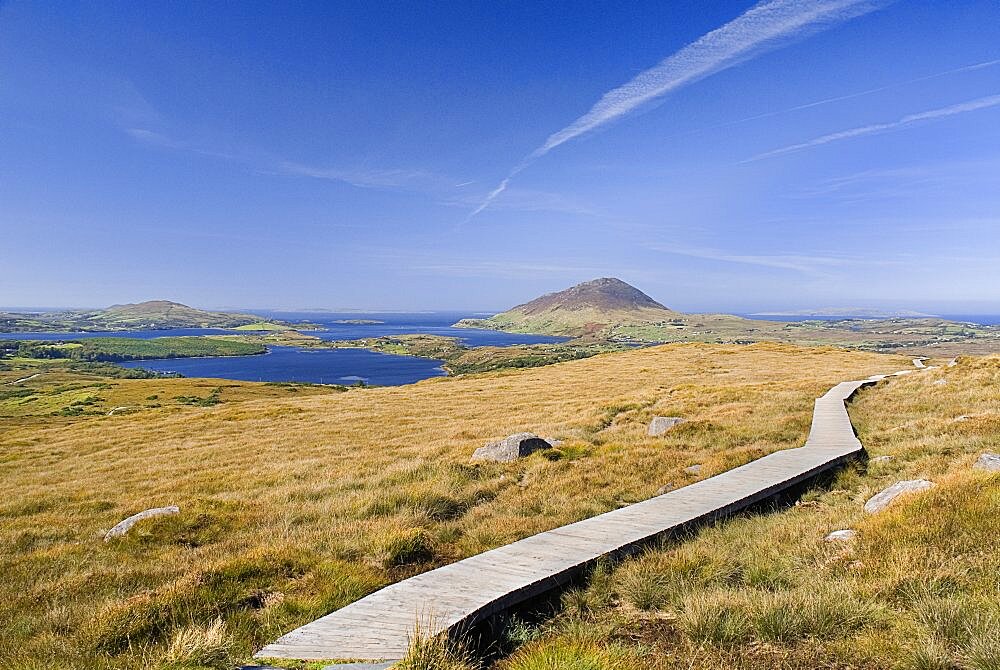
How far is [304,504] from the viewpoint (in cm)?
1328

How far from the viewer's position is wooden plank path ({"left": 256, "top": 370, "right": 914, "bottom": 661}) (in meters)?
5.86

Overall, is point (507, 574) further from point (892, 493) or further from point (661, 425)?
point (661, 425)

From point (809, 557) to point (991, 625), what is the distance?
8.97 ft

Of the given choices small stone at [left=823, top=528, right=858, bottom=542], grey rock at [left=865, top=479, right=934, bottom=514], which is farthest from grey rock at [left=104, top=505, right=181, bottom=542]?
grey rock at [left=865, top=479, right=934, bottom=514]

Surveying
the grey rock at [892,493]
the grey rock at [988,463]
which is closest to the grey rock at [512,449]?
the grey rock at [892,493]

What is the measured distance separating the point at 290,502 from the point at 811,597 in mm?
12137

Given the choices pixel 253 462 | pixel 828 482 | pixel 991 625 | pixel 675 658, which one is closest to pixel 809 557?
pixel 991 625

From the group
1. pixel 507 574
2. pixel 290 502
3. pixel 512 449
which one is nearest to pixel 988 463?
pixel 507 574

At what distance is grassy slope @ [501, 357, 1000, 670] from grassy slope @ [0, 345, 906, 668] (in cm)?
334

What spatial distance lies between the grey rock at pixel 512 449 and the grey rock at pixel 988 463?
1101 centimetres

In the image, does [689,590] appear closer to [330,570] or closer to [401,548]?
[401,548]

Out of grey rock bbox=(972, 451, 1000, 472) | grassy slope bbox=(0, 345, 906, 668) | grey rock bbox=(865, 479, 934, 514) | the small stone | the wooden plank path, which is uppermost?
grey rock bbox=(972, 451, 1000, 472)

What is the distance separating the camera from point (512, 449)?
1708 cm

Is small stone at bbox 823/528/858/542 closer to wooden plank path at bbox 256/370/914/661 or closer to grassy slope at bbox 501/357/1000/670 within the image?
grassy slope at bbox 501/357/1000/670
